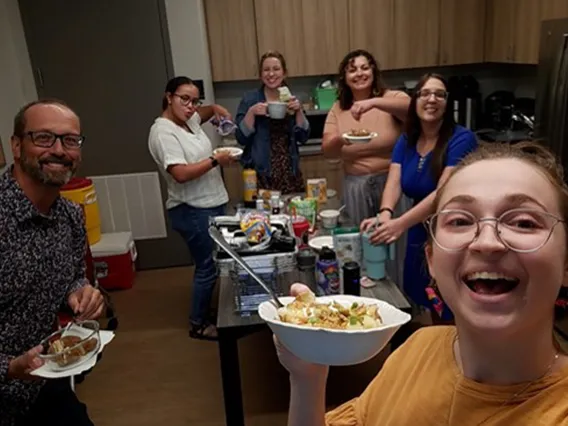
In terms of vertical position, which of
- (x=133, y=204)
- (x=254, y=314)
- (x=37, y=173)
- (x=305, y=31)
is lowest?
(x=133, y=204)

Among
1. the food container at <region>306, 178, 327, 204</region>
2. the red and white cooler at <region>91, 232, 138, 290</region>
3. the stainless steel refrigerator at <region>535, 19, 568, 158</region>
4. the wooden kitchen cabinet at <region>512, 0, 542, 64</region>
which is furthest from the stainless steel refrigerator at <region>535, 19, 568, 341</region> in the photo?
the red and white cooler at <region>91, 232, 138, 290</region>

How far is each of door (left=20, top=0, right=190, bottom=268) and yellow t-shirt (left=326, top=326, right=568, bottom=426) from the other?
10.9ft

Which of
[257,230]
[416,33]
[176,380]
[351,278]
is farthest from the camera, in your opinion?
[416,33]

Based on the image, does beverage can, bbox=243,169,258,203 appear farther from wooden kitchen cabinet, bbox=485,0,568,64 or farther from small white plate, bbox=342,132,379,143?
wooden kitchen cabinet, bbox=485,0,568,64

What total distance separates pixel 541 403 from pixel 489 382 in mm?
88

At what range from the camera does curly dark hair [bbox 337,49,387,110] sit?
2.82 m

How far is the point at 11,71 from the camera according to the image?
347 centimetres

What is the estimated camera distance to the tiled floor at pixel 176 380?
99.2 inches

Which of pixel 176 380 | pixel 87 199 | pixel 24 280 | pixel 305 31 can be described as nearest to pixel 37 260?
pixel 24 280

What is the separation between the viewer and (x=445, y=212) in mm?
849

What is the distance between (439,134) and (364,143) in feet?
1.59

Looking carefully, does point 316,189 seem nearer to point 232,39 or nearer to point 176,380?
point 176,380

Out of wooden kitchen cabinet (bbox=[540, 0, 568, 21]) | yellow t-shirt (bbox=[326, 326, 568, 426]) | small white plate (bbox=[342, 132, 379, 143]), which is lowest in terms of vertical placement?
yellow t-shirt (bbox=[326, 326, 568, 426])

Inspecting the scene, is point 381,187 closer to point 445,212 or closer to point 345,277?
point 345,277
